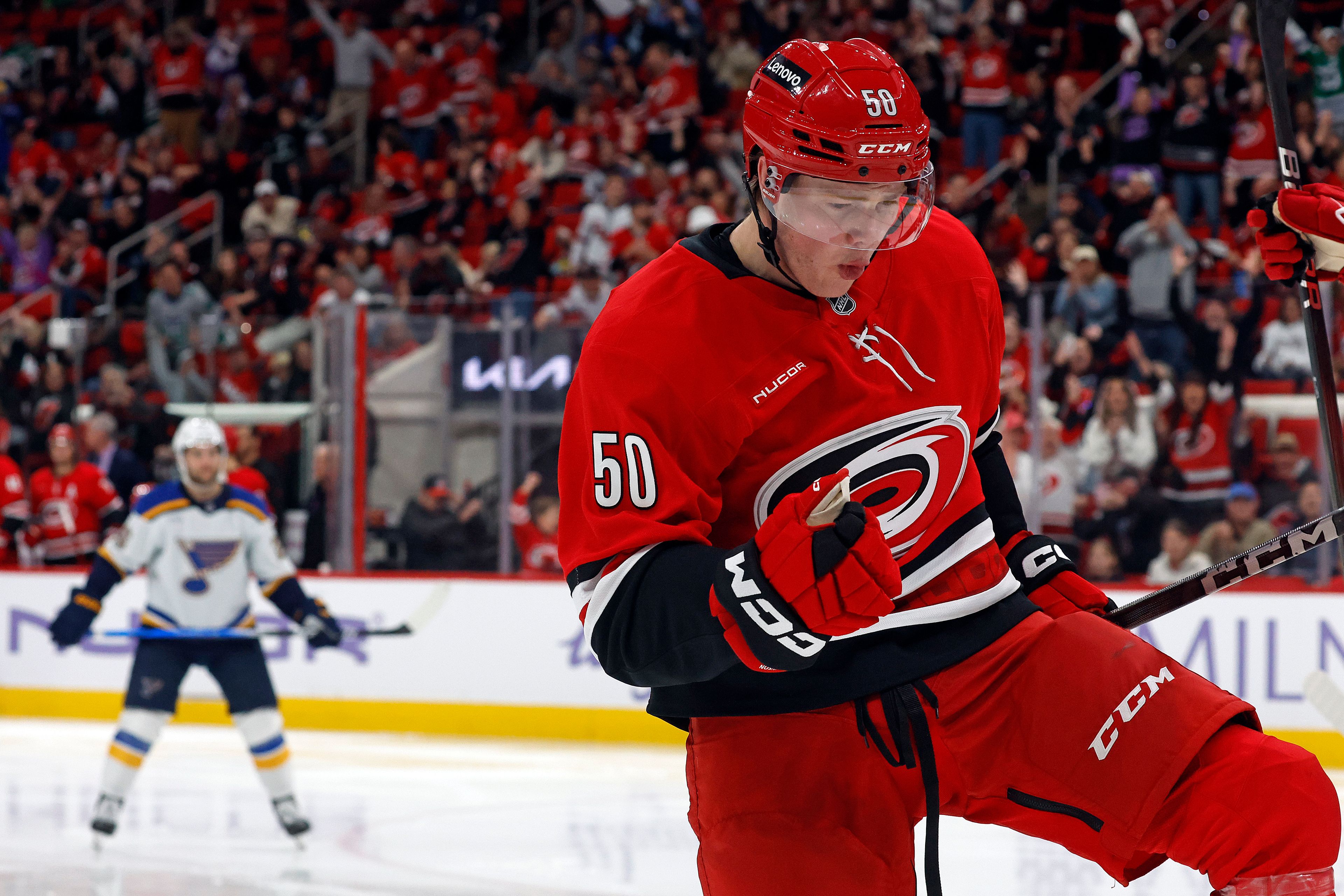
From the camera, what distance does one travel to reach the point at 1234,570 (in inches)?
81.4

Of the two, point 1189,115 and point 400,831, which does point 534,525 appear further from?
point 1189,115

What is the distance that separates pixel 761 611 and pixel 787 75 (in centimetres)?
64

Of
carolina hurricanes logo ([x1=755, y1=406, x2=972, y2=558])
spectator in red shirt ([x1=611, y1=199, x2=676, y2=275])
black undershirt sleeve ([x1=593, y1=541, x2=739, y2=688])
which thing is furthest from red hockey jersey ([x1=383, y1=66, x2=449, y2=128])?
black undershirt sleeve ([x1=593, y1=541, x2=739, y2=688])

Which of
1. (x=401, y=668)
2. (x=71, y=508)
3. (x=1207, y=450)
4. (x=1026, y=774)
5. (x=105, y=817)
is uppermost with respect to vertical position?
(x=1026, y=774)

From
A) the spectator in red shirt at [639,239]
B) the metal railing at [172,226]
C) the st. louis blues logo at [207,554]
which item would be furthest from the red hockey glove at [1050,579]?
the metal railing at [172,226]

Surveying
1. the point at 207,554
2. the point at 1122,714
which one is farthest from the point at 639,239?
the point at 1122,714

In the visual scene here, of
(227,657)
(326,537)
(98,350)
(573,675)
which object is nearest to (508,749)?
(573,675)

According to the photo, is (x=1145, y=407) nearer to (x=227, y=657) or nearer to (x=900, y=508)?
(x=227, y=657)

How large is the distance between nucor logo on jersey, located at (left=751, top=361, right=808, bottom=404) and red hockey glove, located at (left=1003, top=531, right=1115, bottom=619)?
426 mm

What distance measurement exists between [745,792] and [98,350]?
6334 mm

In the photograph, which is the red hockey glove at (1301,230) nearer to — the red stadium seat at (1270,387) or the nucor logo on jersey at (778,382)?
the nucor logo on jersey at (778,382)

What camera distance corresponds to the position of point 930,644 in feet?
6.47

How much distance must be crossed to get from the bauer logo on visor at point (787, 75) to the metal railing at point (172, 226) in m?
9.78

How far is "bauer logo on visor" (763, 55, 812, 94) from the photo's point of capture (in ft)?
6.15
